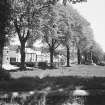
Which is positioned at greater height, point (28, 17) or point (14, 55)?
point (28, 17)

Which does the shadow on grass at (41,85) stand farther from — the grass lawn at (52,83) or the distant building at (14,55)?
the distant building at (14,55)

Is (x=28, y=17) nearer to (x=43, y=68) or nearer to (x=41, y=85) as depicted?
(x=43, y=68)

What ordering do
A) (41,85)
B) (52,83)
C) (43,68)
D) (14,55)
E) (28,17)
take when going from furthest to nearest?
1. (14,55)
2. (43,68)
3. (28,17)
4. (52,83)
5. (41,85)

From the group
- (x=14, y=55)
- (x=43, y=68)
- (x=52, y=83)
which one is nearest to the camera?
(x=52, y=83)

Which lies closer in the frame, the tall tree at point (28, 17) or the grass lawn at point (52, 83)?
the grass lawn at point (52, 83)

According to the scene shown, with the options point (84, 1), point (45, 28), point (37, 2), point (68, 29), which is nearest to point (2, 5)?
point (84, 1)

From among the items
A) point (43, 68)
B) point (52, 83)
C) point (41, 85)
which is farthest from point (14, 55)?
point (41, 85)

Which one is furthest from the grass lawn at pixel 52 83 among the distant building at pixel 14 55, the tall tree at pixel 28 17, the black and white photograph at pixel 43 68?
the distant building at pixel 14 55

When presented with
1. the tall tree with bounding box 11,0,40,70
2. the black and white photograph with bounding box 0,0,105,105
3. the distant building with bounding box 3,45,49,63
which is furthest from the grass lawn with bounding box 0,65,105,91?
the distant building with bounding box 3,45,49,63

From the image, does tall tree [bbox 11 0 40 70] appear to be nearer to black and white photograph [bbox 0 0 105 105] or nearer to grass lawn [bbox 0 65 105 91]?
black and white photograph [bbox 0 0 105 105]

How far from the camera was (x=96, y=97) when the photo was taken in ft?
21.9

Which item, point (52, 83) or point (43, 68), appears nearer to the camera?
point (52, 83)

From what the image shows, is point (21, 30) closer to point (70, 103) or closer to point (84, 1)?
point (84, 1)

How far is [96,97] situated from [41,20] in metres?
24.1
